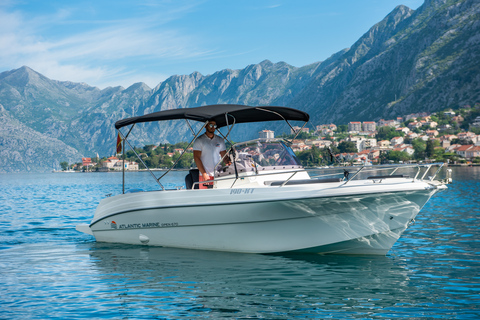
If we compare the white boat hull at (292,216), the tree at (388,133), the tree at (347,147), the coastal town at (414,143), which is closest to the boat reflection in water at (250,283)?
the white boat hull at (292,216)

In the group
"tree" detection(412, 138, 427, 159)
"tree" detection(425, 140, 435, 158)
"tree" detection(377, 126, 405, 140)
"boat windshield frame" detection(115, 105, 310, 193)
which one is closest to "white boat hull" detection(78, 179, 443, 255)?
"boat windshield frame" detection(115, 105, 310, 193)

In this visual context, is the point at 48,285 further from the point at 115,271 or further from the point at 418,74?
the point at 418,74

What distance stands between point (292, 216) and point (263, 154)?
1821 millimetres

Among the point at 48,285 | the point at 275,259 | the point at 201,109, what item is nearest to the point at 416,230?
the point at 275,259

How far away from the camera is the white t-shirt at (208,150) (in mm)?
9547

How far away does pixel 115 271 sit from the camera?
27.1ft

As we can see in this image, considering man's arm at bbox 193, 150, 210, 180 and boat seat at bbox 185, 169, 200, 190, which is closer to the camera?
man's arm at bbox 193, 150, 210, 180

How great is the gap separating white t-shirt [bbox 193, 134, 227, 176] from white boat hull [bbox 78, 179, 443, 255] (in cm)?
101

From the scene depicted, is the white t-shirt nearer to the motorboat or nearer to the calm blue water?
the motorboat

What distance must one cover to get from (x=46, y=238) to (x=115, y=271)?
18.4 ft

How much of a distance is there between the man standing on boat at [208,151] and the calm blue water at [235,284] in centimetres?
171

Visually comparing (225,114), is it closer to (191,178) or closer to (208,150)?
(208,150)

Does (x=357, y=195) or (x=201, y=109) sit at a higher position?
(x=201, y=109)

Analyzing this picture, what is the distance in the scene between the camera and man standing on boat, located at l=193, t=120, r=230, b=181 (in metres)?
9.47
